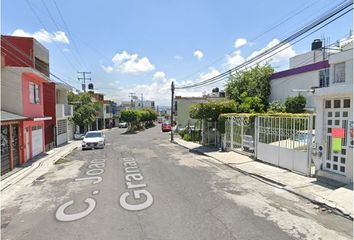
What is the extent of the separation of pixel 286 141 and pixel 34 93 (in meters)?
17.6

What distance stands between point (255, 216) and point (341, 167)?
4457 mm

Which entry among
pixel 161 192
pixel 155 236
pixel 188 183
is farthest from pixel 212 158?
pixel 155 236

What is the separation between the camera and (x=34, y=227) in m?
7.18

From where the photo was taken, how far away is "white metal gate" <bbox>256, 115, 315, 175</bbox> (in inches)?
467

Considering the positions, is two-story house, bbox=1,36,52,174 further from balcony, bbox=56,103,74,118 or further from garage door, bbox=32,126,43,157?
balcony, bbox=56,103,74,118

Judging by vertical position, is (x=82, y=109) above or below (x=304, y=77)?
below

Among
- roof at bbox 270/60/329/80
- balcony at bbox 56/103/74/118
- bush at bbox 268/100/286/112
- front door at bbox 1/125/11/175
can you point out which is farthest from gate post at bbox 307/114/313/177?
balcony at bbox 56/103/74/118

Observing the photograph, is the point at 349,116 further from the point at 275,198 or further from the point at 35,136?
the point at 35,136

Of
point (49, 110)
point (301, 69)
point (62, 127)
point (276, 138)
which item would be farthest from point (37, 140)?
point (301, 69)

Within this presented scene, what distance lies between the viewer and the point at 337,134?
1009 cm

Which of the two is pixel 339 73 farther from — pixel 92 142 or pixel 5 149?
pixel 92 142

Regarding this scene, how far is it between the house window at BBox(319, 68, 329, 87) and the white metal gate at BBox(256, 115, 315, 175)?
10.1 meters

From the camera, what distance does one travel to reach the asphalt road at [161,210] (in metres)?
6.59

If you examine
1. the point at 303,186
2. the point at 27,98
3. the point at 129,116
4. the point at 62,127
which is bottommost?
the point at 303,186
